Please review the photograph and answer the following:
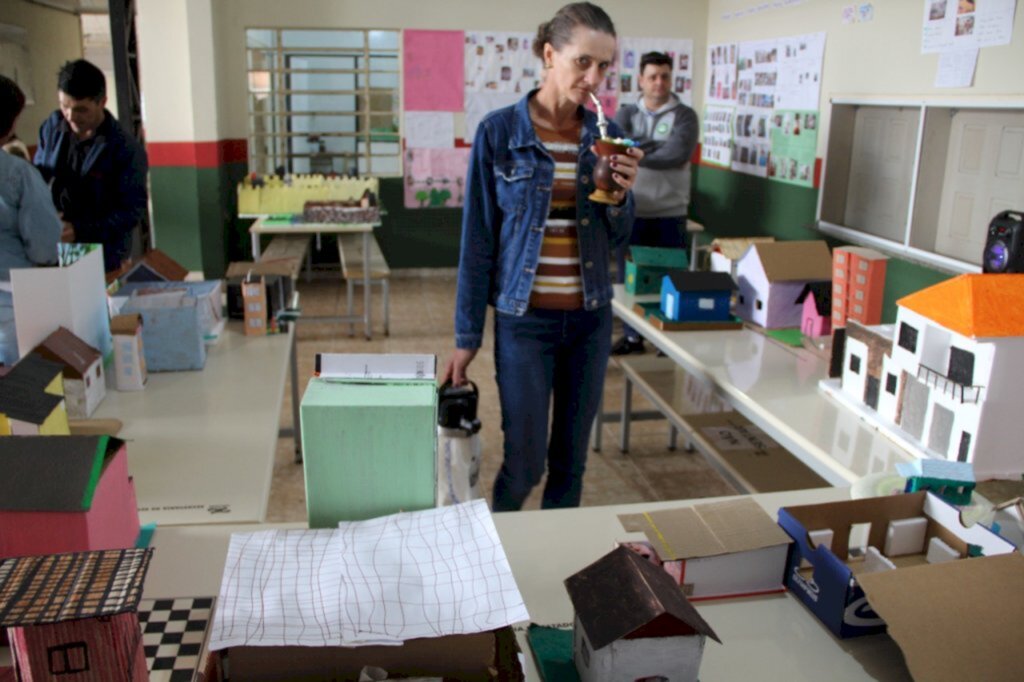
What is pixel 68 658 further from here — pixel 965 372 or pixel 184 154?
pixel 184 154

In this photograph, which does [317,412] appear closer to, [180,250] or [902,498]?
[902,498]

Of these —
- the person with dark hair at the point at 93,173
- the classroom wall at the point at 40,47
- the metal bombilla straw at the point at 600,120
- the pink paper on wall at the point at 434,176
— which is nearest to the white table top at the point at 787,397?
the metal bombilla straw at the point at 600,120

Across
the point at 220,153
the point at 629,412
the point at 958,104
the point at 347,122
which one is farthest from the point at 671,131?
the point at 347,122

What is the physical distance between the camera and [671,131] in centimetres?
477

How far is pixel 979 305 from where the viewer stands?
5.68 feet

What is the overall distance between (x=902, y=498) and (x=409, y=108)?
6.03m

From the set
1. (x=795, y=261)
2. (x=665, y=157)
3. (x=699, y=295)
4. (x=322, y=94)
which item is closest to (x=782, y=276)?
(x=795, y=261)

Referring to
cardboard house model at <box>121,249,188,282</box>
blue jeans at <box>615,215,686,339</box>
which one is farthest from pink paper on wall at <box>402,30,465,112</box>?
cardboard house model at <box>121,249,188,282</box>

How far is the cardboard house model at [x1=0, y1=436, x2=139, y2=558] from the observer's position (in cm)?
121

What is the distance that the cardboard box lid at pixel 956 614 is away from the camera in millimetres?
1059

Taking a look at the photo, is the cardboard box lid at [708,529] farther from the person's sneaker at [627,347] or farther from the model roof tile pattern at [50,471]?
the person's sneaker at [627,347]

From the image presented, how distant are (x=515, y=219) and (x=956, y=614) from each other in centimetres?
131

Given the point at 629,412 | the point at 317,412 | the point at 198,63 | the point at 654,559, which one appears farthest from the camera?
the point at 198,63

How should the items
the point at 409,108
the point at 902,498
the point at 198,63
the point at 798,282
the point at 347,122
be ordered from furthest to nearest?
the point at 347,122 < the point at 409,108 < the point at 198,63 < the point at 798,282 < the point at 902,498
